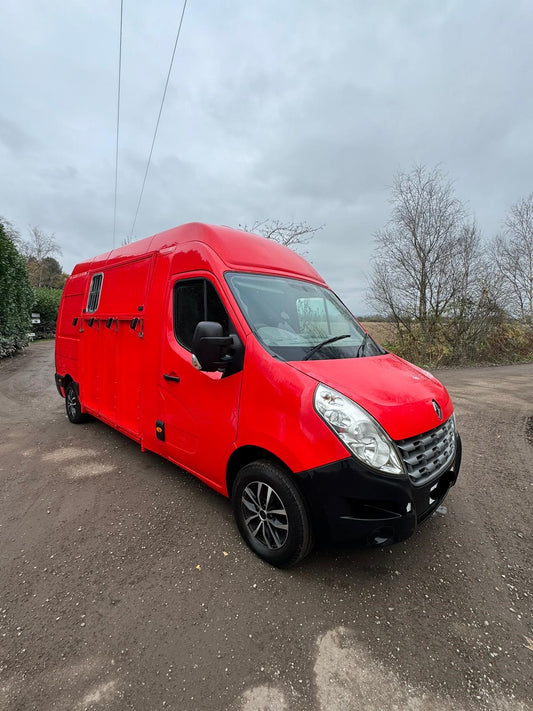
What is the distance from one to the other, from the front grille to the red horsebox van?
0.01 metres

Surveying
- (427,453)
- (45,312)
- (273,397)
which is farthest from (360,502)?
Answer: (45,312)

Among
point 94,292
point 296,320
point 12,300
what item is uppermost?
point 12,300

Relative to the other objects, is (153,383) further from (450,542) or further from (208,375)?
(450,542)

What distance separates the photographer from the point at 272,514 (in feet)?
7.80

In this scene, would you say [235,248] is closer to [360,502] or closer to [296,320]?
[296,320]

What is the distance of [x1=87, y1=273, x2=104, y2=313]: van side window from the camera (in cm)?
463

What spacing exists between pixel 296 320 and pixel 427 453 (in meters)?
1.40

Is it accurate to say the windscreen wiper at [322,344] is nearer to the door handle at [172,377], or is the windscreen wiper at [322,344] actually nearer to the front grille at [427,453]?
the front grille at [427,453]

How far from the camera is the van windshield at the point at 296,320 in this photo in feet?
8.39

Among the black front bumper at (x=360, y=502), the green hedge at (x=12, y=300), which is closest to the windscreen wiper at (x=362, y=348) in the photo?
the black front bumper at (x=360, y=502)

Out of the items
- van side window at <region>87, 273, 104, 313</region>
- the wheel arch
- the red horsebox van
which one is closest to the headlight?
the red horsebox van

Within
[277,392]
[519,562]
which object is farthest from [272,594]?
[519,562]

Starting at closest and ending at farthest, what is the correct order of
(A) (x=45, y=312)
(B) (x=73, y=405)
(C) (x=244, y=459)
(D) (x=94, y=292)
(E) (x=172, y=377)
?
(C) (x=244, y=459) < (E) (x=172, y=377) < (D) (x=94, y=292) < (B) (x=73, y=405) < (A) (x=45, y=312)

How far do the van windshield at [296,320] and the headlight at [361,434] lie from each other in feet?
1.69
